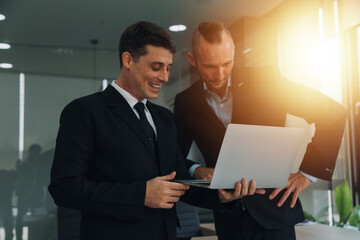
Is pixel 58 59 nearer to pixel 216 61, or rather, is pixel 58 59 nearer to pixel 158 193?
pixel 216 61

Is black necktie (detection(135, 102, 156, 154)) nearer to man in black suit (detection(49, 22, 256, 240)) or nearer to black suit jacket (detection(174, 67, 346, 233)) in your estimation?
man in black suit (detection(49, 22, 256, 240))

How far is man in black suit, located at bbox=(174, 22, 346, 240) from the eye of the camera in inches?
69.2

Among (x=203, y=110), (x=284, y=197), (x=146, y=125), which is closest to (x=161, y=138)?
(x=146, y=125)

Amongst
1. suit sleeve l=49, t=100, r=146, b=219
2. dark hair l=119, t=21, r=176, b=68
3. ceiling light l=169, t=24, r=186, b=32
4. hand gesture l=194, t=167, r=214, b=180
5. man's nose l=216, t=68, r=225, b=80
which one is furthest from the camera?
ceiling light l=169, t=24, r=186, b=32

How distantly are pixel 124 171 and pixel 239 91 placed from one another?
2.47 feet

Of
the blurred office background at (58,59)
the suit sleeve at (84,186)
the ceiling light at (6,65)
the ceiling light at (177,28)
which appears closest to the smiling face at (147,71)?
the suit sleeve at (84,186)

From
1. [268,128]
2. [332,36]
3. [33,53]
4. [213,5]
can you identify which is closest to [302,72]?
[332,36]

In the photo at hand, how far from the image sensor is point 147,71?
1.51 m

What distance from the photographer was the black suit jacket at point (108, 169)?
130 centimetres

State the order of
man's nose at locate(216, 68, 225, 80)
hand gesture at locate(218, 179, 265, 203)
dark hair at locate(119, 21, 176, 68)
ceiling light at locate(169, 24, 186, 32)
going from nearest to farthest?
hand gesture at locate(218, 179, 265, 203) → dark hair at locate(119, 21, 176, 68) → man's nose at locate(216, 68, 225, 80) → ceiling light at locate(169, 24, 186, 32)

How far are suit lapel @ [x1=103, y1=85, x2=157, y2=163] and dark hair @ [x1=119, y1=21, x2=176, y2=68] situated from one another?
156 mm

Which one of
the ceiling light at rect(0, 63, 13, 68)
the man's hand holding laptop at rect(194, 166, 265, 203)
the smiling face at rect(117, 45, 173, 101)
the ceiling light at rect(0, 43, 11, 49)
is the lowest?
the man's hand holding laptop at rect(194, 166, 265, 203)

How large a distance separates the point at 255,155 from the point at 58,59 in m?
3.03

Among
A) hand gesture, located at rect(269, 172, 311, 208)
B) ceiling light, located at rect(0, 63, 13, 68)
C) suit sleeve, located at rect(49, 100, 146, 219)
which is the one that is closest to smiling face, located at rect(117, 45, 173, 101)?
suit sleeve, located at rect(49, 100, 146, 219)
